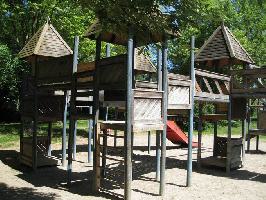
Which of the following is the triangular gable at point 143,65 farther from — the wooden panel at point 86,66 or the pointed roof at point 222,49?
the wooden panel at point 86,66

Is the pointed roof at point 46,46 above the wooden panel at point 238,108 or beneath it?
above

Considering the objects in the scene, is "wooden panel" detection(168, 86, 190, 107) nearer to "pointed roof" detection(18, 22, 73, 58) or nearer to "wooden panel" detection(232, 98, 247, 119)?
"wooden panel" detection(232, 98, 247, 119)

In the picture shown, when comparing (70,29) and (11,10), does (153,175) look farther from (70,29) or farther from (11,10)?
(11,10)

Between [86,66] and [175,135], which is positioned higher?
[86,66]

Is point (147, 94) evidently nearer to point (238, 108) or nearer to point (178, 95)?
point (178, 95)

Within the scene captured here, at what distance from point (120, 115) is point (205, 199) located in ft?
77.0

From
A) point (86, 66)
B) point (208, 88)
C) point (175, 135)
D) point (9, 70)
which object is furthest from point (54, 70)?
point (9, 70)

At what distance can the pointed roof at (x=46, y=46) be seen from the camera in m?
13.6

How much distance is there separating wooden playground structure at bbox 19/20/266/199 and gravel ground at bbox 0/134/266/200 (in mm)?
412

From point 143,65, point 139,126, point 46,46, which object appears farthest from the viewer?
point 143,65

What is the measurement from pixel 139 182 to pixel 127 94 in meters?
3.68

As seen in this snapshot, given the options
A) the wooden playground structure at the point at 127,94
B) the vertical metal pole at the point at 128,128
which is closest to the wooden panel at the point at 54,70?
the wooden playground structure at the point at 127,94

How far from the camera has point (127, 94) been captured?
878 centimetres

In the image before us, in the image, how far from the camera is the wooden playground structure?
921cm
